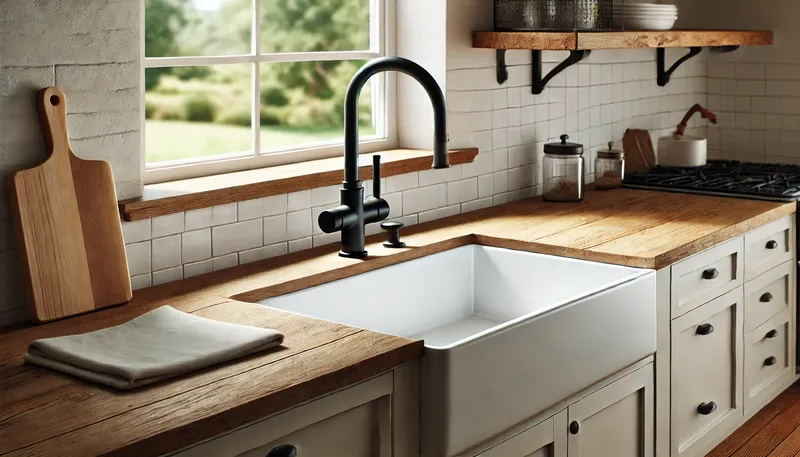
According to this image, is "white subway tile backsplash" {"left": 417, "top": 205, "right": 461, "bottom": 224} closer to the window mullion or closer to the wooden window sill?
the wooden window sill

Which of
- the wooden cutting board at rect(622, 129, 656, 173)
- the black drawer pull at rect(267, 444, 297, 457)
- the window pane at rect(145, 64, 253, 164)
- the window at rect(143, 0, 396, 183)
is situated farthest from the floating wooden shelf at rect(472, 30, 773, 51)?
the window pane at rect(145, 64, 253, 164)

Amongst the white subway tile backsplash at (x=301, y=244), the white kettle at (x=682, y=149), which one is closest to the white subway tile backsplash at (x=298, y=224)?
the white subway tile backsplash at (x=301, y=244)

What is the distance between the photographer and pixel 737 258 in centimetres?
339

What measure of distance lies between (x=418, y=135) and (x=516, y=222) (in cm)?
49

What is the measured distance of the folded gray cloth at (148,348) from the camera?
1846mm

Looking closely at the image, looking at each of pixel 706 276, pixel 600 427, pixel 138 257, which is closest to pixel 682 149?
pixel 706 276

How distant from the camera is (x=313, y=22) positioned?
3406mm

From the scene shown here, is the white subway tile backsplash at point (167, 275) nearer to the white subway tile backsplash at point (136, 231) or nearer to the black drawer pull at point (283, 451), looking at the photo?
the white subway tile backsplash at point (136, 231)

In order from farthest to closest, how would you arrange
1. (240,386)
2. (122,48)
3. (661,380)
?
(661,380), (122,48), (240,386)

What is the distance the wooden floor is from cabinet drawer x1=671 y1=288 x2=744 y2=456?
0.21ft

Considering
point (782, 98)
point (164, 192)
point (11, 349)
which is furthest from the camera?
point (782, 98)

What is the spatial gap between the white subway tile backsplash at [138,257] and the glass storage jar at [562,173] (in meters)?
1.68

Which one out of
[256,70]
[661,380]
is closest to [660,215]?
[661,380]

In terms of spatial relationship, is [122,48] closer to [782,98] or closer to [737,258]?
[737,258]
